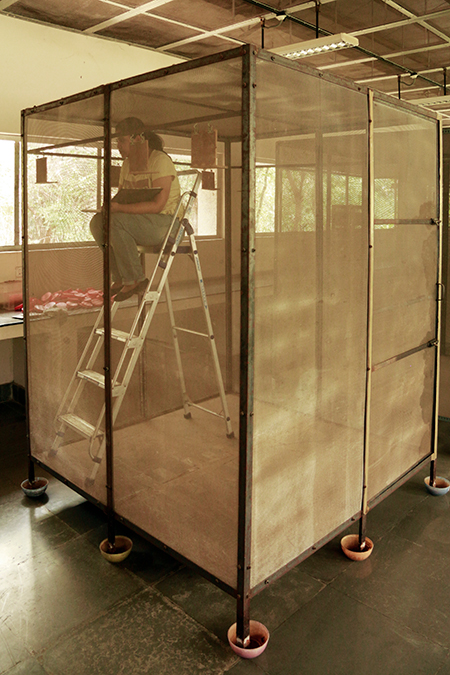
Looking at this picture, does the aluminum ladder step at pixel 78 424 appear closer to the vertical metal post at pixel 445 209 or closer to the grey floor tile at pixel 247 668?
the grey floor tile at pixel 247 668

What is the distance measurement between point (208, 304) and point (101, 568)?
61.4 inches

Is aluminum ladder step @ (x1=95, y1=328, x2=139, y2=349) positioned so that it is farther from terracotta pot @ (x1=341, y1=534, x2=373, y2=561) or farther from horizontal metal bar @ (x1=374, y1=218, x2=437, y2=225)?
terracotta pot @ (x1=341, y1=534, x2=373, y2=561)

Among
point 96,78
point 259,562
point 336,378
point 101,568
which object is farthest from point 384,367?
point 96,78

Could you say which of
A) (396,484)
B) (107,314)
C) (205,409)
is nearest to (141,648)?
(205,409)

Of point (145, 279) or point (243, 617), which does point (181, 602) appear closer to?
point (243, 617)

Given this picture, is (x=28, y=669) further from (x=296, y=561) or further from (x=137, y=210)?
(x=137, y=210)

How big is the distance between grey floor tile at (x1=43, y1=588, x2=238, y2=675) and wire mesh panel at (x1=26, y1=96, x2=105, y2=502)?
0.68m

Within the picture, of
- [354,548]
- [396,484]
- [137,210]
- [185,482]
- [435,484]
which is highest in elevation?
[137,210]

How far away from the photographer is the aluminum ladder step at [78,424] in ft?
9.39

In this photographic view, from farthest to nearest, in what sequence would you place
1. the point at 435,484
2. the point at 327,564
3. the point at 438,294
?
the point at 435,484
the point at 438,294
the point at 327,564

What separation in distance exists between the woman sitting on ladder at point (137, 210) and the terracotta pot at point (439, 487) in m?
2.33

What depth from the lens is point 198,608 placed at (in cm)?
255

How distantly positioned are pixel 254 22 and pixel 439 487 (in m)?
4.20

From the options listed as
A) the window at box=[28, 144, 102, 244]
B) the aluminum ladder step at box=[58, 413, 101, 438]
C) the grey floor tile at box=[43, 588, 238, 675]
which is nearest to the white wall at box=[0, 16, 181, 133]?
the window at box=[28, 144, 102, 244]
